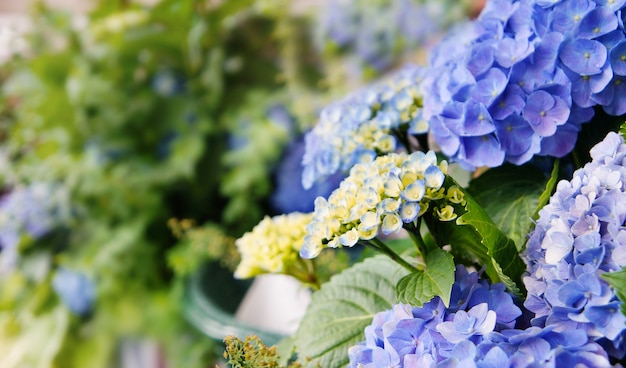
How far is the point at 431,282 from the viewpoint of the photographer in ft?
1.07

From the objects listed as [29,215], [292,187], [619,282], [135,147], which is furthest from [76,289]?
[619,282]

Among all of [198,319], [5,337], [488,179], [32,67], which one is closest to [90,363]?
[5,337]

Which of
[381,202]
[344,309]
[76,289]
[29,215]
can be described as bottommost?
[76,289]

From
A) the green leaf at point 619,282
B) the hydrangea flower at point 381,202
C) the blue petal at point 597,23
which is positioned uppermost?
the blue petal at point 597,23

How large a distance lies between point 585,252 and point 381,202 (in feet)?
0.35

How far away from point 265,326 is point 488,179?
44 centimetres

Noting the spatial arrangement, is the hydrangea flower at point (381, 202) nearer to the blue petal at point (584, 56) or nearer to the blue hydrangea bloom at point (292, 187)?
the blue petal at point (584, 56)

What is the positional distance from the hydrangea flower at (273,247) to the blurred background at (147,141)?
0.49 metres

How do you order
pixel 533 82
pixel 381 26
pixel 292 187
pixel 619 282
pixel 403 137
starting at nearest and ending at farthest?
pixel 619 282, pixel 533 82, pixel 403 137, pixel 292 187, pixel 381 26

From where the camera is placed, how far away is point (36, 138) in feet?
3.92

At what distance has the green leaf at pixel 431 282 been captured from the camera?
31 cm

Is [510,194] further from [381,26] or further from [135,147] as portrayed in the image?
[135,147]

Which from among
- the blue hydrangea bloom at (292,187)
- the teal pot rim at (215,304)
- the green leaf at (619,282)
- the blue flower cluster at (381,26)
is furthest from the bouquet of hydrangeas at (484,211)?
the blue flower cluster at (381,26)

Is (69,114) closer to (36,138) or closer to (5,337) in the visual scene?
(36,138)
